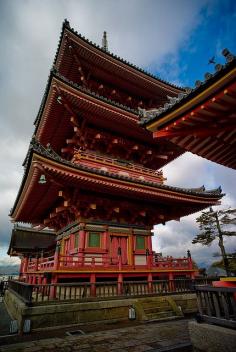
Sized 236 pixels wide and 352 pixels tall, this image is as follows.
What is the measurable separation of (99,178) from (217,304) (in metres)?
7.43

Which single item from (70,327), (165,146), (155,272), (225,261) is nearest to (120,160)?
(165,146)

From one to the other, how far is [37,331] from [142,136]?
11.6 meters

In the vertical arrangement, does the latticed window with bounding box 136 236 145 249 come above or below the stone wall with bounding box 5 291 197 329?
above

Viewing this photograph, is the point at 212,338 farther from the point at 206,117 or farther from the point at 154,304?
the point at 154,304

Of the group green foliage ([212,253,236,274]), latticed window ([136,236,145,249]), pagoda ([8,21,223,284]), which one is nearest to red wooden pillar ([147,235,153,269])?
pagoda ([8,21,223,284])

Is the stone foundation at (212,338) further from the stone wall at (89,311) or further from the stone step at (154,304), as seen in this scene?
the stone step at (154,304)

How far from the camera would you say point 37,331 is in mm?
7684

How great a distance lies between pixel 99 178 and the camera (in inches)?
436

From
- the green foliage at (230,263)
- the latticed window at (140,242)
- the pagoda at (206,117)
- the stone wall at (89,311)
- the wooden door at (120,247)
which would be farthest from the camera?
the green foliage at (230,263)

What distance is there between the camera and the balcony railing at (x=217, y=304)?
14.4 ft

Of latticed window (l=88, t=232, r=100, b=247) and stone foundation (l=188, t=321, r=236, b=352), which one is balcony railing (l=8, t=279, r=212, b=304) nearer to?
latticed window (l=88, t=232, r=100, b=247)

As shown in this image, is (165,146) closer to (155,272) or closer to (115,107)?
(115,107)

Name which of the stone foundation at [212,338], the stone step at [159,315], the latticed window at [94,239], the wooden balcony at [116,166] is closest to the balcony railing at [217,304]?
the stone foundation at [212,338]

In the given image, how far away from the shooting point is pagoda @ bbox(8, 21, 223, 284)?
36.3 ft
